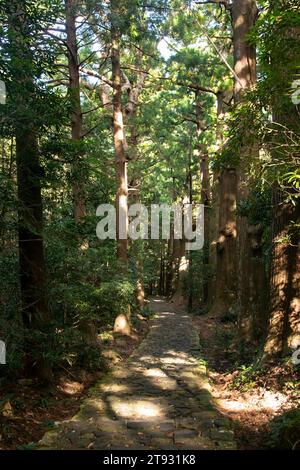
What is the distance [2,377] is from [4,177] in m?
2.85

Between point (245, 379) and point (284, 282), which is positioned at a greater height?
point (284, 282)

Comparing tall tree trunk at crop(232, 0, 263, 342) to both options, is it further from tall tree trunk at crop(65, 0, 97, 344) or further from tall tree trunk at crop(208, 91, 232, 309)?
tall tree trunk at crop(208, 91, 232, 309)

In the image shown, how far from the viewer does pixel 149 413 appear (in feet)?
19.6

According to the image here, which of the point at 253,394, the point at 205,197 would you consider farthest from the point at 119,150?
the point at 205,197

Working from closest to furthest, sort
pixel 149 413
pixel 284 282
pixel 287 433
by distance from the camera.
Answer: pixel 287 433
pixel 149 413
pixel 284 282

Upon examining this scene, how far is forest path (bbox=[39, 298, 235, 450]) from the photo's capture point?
4.87 metres

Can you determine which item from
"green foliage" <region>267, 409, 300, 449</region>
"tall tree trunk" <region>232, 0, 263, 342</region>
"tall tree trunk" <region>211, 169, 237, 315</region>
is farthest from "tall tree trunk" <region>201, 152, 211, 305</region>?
"green foliage" <region>267, 409, 300, 449</region>

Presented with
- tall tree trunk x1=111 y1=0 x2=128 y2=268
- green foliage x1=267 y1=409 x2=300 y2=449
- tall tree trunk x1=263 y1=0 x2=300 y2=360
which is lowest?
green foliage x1=267 y1=409 x2=300 y2=449

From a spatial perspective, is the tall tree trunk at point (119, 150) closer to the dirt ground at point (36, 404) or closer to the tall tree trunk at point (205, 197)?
the dirt ground at point (36, 404)

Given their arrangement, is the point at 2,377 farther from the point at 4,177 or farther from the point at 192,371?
the point at 192,371

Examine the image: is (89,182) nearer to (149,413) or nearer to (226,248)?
(149,413)

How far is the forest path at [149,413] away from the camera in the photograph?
192 inches

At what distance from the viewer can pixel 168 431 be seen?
5.23 m

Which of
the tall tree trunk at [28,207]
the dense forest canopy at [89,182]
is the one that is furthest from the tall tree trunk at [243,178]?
the tall tree trunk at [28,207]
